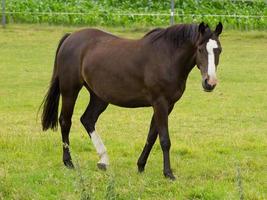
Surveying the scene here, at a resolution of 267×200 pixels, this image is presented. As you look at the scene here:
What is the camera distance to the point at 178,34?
802 cm

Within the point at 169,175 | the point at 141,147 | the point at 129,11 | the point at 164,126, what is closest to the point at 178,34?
the point at 164,126

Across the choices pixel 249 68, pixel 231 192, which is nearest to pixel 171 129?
pixel 231 192

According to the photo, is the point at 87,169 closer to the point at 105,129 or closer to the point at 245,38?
the point at 105,129

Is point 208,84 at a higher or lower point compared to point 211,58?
lower

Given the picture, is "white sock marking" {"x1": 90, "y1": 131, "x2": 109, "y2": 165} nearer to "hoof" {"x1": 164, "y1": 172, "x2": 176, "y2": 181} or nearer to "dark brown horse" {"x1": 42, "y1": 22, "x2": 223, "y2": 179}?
"dark brown horse" {"x1": 42, "y1": 22, "x2": 223, "y2": 179}

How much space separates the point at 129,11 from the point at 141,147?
19676 mm

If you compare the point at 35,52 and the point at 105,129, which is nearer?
the point at 105,129

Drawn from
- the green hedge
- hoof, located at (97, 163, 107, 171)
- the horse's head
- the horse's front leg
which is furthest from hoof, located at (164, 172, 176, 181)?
the green hedge

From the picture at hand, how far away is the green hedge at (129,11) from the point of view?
1065 inches

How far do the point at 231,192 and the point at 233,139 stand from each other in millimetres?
3402

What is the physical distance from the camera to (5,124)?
11.6 metres

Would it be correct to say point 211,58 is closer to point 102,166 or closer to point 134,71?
point 134,71

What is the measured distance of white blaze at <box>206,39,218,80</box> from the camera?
7.46m

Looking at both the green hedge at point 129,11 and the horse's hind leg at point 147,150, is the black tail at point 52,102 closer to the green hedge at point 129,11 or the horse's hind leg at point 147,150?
the horse's hind leg at point 147,150
